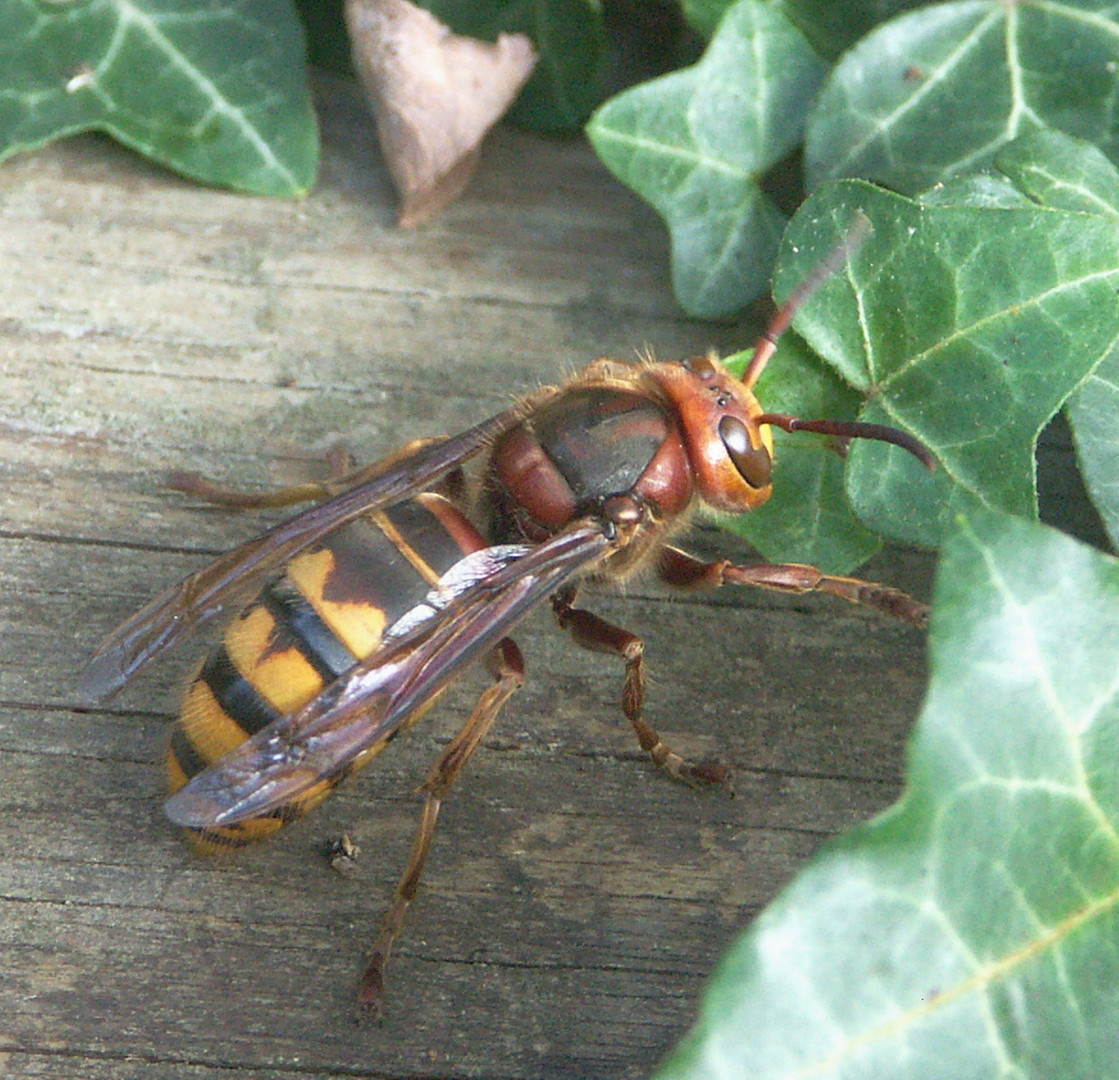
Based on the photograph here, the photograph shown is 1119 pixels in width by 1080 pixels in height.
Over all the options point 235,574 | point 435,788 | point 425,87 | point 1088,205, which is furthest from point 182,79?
point 1088,205

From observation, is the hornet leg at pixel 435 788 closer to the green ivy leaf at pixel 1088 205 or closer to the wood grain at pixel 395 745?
the wood grain at pixel 395 745

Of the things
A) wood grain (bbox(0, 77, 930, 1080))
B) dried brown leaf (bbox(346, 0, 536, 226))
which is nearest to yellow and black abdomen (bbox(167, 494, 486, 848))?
wood grain (bbox(0, 77, 930, 1080))

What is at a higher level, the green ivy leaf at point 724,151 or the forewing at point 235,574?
the forewing at point 235,574

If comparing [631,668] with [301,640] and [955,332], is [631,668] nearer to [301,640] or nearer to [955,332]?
[301,640]

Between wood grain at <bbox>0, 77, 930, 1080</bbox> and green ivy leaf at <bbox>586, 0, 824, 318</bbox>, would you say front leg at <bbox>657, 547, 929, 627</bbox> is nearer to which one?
wood grain at <bbox>0, 77, 930, 1080</bbox>

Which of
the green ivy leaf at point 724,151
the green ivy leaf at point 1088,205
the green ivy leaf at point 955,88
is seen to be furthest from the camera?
the green ivy leaf at point 724,151

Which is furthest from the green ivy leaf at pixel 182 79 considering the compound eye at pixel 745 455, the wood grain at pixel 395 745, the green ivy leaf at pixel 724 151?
the compound eye at pixel 745 455

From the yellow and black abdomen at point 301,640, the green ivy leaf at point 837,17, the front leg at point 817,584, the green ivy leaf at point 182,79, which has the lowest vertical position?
the front leg at point 817,584
